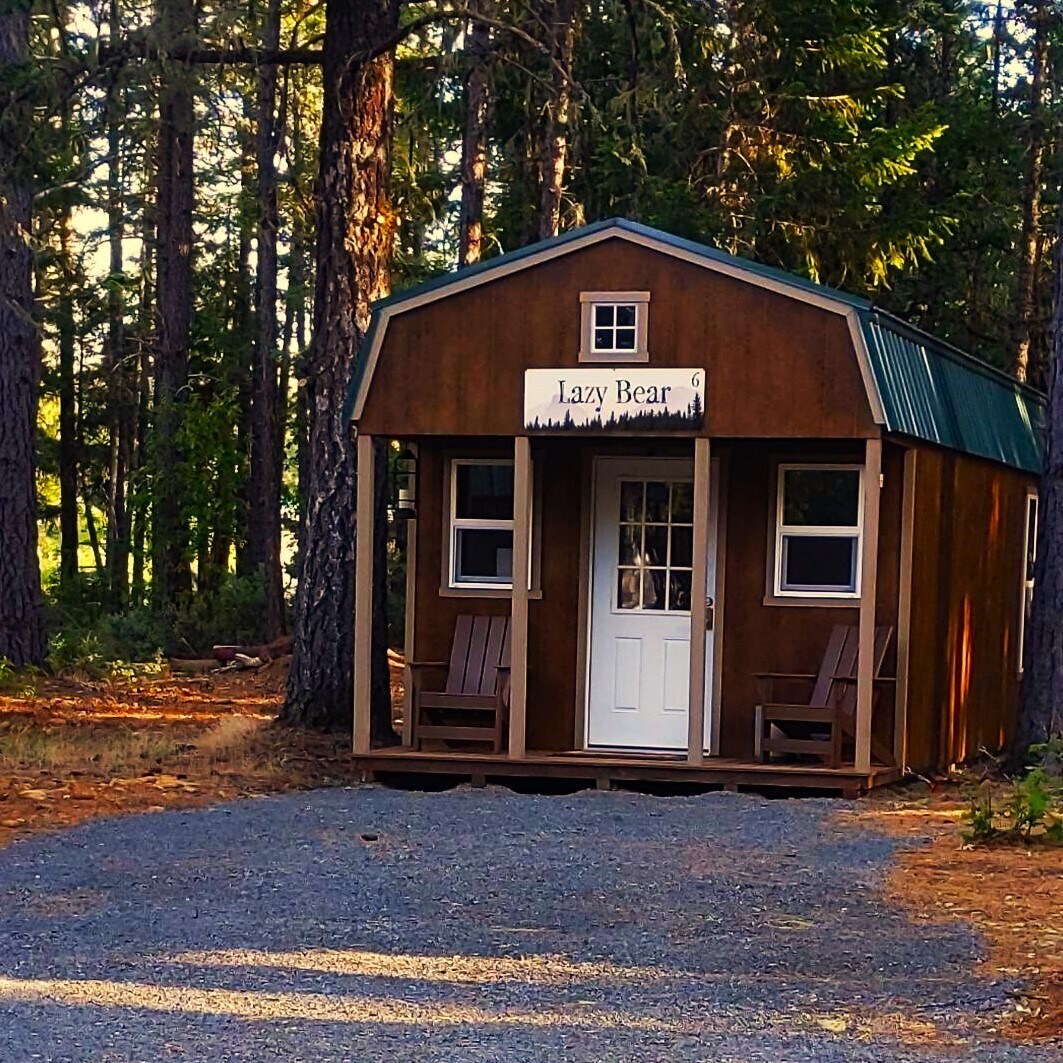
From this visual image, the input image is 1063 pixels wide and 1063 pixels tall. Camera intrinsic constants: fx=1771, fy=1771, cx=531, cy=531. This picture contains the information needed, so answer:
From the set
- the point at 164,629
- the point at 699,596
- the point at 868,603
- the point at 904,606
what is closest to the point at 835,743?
the point at 868,603

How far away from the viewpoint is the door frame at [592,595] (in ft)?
41.7

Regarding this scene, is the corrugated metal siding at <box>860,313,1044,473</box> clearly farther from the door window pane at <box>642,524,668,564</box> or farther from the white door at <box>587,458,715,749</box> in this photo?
the door window pane at <box>642,524,668,564</box>

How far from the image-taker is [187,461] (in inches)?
1075

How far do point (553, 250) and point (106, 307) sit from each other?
2485 centimetres

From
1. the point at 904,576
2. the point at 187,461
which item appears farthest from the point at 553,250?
the point at 187,461

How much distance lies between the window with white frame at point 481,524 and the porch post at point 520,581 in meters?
0.97

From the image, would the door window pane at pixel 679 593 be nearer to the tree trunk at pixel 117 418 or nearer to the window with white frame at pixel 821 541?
the window with white frame at pixel 821 541

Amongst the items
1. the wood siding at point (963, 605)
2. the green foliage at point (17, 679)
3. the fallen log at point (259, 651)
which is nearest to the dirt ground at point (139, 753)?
the green foliage at point (17, 679)

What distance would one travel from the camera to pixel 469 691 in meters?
12.8

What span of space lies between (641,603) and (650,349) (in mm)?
2045

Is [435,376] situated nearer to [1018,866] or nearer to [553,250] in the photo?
[553,250]

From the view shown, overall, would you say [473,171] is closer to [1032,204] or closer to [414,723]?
[1032,204]

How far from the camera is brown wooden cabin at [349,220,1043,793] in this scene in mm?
11562

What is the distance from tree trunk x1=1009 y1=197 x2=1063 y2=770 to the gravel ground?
2898 mm
